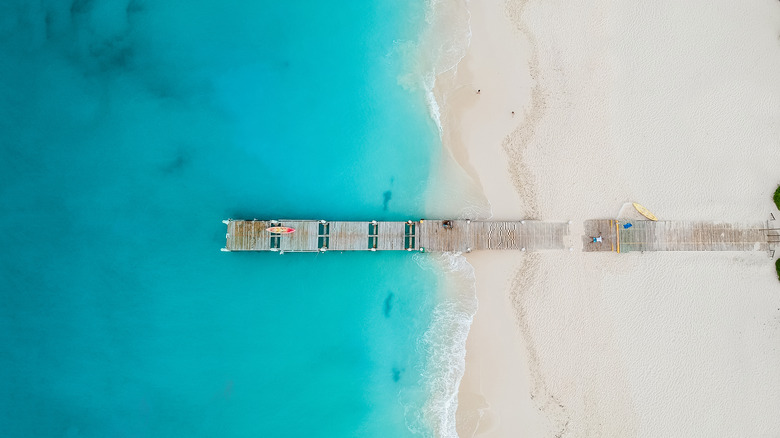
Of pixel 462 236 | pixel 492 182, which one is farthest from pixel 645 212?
pixel 462 236

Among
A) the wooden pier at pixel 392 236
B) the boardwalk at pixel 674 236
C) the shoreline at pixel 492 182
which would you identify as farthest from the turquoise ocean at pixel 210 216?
the boardwalk at pixel 674 236

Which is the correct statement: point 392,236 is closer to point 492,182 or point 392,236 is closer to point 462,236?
point 462,236

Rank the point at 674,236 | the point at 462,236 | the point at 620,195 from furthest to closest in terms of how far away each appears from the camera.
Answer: the point at 620,195 → the point at 674,236 → the point at 462,236

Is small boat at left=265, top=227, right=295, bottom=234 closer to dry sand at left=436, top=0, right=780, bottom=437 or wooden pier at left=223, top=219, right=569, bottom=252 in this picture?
wooden pier at left=223, top=219, right=569, bottom=252

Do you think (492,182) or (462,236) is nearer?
(462,236)

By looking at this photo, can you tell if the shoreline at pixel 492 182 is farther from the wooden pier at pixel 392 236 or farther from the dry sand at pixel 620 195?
the wooden pier at pixel 392 236
